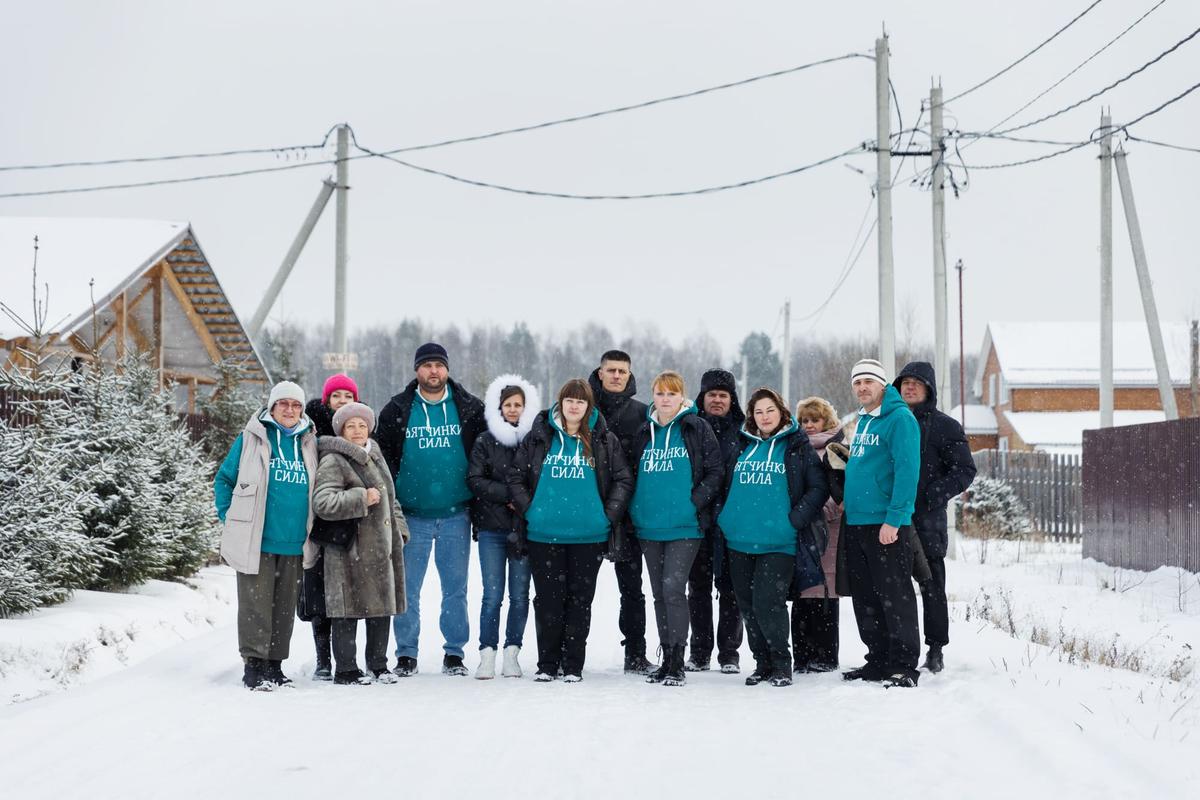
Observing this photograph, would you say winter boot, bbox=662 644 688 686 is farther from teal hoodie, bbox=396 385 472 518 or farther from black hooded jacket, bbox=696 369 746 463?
teal hoodie, bbox=396 385 472 518

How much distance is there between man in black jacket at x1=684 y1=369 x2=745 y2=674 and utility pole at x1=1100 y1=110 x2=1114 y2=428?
17719 millimetres

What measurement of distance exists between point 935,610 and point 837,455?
1.14m

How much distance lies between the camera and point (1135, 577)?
15133mm

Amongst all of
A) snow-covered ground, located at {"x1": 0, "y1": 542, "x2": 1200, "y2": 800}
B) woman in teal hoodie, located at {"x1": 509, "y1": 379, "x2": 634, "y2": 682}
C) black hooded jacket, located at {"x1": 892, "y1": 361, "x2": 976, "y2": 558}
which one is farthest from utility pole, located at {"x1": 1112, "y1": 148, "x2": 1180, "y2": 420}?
woman in teal hoodie, located at {"x1": 509, "y1": 379, "x2": 634, "y2": 682}

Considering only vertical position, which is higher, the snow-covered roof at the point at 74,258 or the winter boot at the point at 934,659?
the snow-covered roof at the point at 74,258

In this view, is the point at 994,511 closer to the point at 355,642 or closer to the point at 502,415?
the point at 502,415

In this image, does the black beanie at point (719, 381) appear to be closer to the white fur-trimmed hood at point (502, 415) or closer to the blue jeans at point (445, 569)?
the white fur-trimmed hood at point (502, 415)

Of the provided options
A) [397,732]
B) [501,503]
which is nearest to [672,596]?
[501,503]

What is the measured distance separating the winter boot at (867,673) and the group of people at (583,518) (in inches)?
0.7

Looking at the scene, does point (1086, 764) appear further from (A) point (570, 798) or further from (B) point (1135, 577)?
(B) point (1135, 577)

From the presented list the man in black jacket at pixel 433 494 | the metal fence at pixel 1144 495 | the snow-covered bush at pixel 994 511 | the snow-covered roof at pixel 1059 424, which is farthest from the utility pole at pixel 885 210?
the snow-covered roof at pixel 1059 424

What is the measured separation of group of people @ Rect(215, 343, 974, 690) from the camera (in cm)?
734

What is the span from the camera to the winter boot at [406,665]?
7.84m

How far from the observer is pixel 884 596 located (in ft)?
23.9
